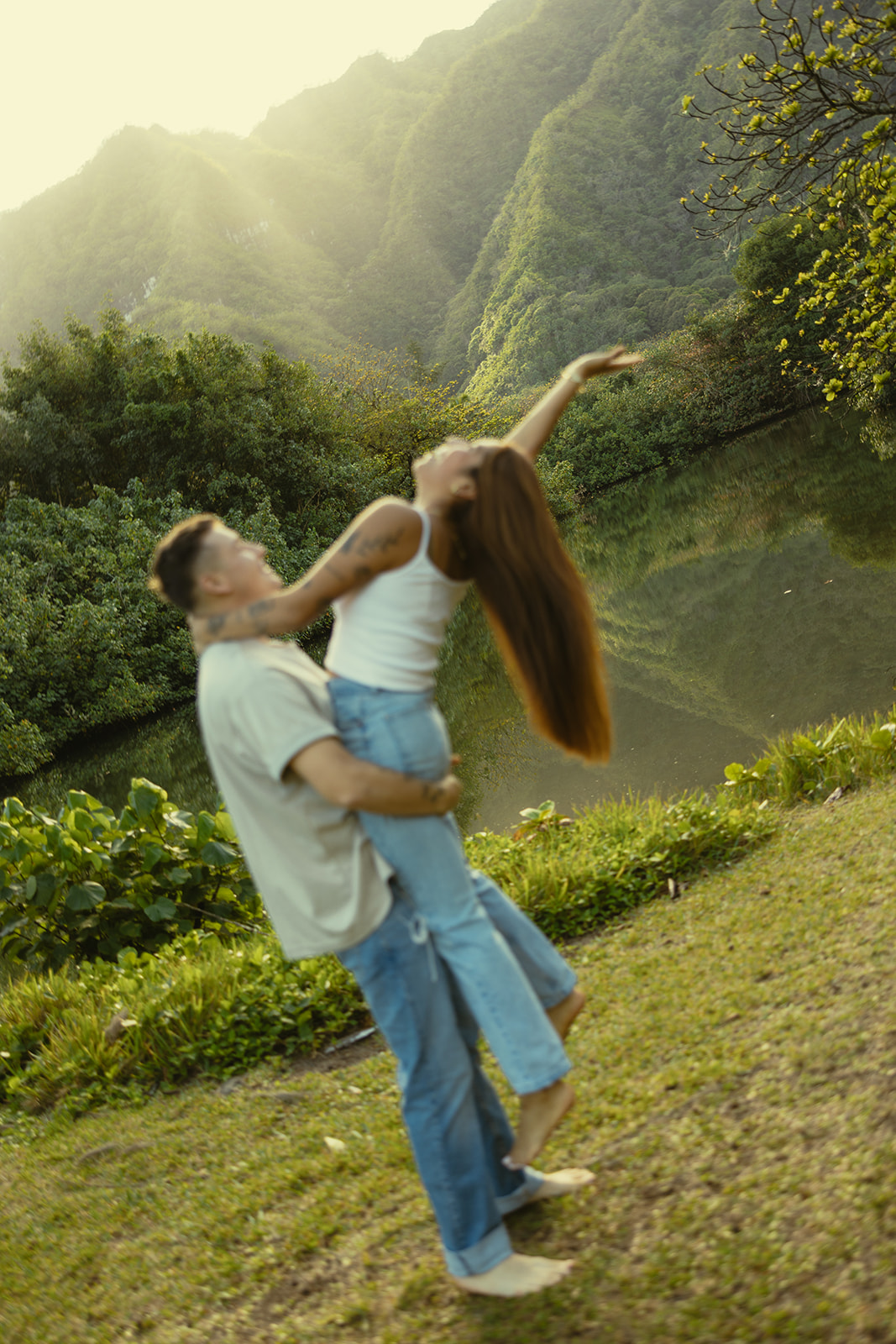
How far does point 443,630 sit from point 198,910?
4691 mm

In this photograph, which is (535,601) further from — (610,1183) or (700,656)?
(700,656)

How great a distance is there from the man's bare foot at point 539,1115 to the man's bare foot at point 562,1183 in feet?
1.01

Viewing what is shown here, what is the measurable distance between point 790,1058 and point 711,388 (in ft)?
168

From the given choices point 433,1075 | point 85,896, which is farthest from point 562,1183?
point 85,896

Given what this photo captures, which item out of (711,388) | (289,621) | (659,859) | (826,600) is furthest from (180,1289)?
(711,388)

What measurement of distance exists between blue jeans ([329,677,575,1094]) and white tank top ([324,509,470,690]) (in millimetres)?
38

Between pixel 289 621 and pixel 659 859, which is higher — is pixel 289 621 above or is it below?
above

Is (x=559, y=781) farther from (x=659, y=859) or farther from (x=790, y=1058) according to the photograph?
(x=790, y=1058)

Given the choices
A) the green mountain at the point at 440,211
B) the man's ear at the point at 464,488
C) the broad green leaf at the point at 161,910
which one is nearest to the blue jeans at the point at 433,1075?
the man's ear at the point at 464,488

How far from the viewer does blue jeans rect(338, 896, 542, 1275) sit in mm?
2264

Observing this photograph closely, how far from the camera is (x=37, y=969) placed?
6.16 metres

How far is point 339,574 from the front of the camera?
212 cm

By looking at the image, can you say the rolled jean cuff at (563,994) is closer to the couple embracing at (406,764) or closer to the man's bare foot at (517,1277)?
the couple embracing at (406,764)

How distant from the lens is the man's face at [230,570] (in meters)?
2.21
